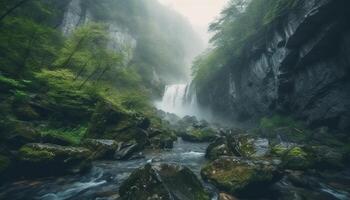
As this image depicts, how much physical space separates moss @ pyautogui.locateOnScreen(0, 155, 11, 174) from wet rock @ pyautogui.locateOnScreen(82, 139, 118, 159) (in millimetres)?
3635

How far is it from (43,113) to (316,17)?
19.6 meters

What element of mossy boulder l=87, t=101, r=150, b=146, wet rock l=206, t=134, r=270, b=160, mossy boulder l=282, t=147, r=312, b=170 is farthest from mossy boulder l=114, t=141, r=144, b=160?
mossy boulder l=282, t=147, r=312, b=170

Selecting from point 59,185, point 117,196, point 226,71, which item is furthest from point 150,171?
point 226,71

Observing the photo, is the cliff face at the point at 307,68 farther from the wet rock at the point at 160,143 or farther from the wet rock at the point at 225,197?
the wet rock at the point at 225,197

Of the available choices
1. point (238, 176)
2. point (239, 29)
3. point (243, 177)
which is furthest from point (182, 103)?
point (243, 177)

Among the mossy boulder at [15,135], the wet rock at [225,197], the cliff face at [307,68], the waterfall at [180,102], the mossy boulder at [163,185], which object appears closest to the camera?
the mossy boulder at [163,185]

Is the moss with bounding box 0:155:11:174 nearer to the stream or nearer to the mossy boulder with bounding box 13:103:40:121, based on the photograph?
the stream

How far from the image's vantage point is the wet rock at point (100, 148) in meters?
11.0

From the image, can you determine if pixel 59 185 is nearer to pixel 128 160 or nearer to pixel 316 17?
pixel 128 160

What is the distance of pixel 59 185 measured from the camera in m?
7.71

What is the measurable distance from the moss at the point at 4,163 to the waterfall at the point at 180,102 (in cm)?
3787

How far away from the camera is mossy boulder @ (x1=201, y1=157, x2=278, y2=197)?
7.00m

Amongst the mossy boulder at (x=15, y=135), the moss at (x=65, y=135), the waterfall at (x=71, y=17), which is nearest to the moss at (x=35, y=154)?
the mossy boulder at (x=15, y=135)

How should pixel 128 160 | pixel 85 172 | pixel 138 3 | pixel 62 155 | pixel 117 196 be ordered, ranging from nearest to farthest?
pixel 117 196
pixel 62 155
pixel 85 172
pixel 128 160
pixel 138 3
